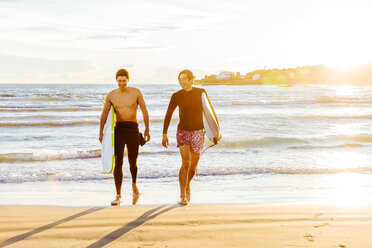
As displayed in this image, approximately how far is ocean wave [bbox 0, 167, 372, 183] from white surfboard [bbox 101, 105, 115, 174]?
231cm

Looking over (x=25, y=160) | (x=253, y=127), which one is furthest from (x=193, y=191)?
(x=253, y=127)

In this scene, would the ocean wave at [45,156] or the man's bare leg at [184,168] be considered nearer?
the man's bare leg at [184,168]

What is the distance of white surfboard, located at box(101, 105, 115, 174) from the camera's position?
16.7 ft

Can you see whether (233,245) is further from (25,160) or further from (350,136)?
(350,136)

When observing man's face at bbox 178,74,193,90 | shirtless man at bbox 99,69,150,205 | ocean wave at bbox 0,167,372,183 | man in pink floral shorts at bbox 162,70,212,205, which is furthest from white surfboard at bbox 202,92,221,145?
Result: ocean wave at bbox 0,167,372,183

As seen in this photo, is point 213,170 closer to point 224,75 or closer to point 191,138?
point 191,138

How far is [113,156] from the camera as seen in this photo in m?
5.10

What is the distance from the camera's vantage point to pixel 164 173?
780 cm

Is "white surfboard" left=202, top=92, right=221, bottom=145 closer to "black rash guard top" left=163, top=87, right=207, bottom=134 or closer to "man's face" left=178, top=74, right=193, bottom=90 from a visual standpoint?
"black rash guard top" left=163, top=87, right=207, bottom=134


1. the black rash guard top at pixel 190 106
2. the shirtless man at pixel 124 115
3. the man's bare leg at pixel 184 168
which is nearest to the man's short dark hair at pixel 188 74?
the black rash guard top at pixel 190 106

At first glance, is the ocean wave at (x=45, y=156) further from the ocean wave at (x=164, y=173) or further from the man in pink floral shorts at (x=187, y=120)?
the man in pink floral shorts at (x=187, y=120)

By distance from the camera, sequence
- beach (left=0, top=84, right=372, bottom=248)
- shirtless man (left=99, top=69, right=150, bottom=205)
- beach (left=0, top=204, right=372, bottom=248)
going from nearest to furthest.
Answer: beach (left=0, top=204, right=372, bottom=248) → beach (left=0, top=84, right=372, bottom=248) → shirtless man (left=99, top=69, right=150, bottom=205)

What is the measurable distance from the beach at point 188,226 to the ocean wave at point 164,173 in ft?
7.83

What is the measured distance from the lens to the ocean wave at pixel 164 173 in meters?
7.30
